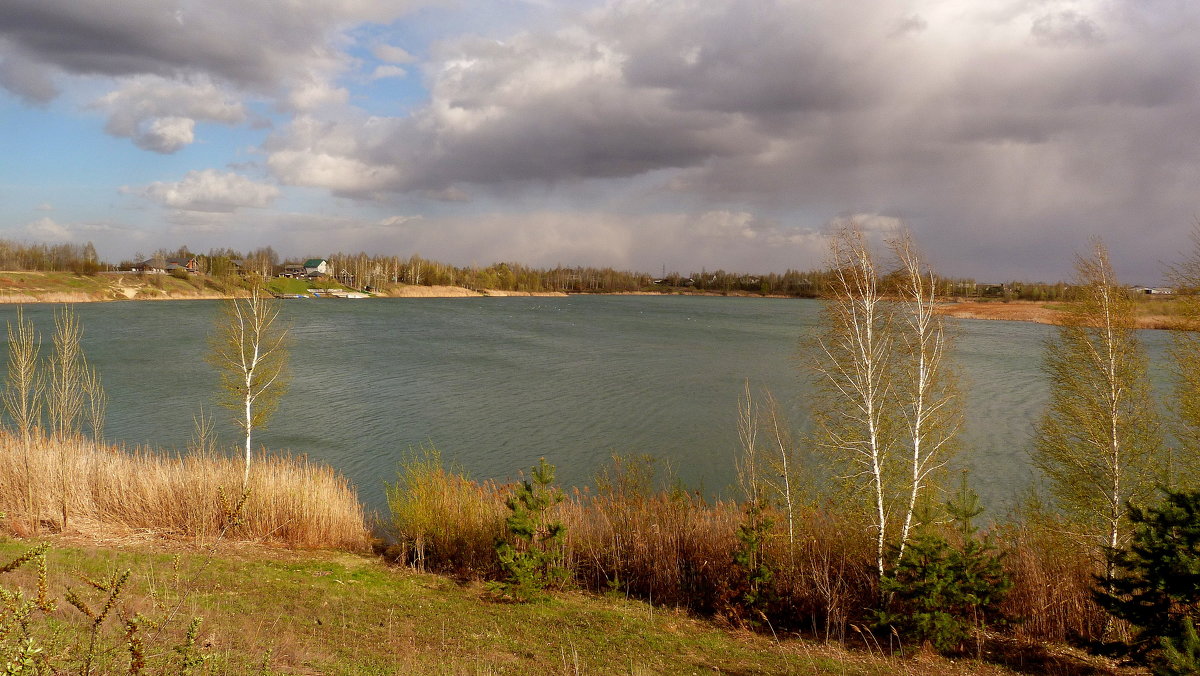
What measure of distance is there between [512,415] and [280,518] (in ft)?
53.4

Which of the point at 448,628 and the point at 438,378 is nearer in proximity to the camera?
the point at 448,628

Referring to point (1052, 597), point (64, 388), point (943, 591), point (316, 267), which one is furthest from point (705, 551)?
point (316, 267)

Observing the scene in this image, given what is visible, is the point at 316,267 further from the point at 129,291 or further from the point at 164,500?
the point at 164,500

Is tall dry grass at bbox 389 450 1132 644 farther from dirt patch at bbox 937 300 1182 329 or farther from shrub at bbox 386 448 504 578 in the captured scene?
dirt patch at bbox 937 300 1182 329

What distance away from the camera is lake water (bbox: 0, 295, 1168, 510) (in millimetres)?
23938

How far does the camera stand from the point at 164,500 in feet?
46.5

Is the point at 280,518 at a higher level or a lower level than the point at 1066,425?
lower

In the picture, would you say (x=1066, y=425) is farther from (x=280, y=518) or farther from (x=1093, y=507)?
(x=280, y=518)

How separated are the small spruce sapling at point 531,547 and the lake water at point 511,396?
6.24 metres

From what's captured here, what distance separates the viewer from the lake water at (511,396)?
23938 mm

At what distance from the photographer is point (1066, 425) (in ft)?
51.6

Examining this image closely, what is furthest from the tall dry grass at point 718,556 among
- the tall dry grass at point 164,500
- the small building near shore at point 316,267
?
the small building near shore at point 316,267

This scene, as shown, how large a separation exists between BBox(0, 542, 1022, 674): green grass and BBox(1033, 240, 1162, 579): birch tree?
7478 millimetres

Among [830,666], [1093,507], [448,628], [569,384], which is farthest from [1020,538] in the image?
[569,384]
